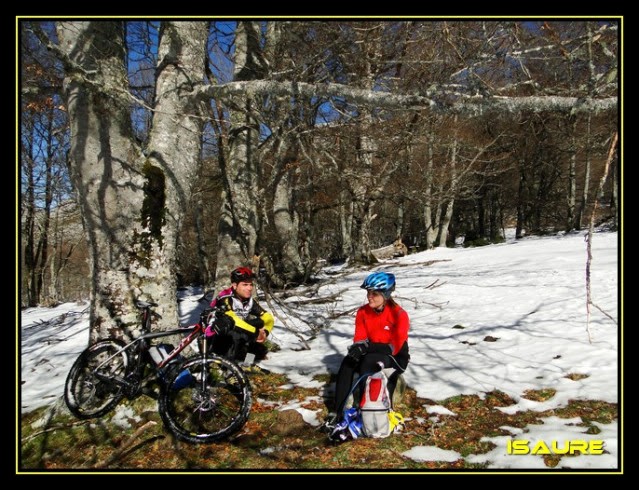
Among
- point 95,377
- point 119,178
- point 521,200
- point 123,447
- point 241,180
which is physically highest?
point 521,200

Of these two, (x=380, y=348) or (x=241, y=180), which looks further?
(x=241, y=180)

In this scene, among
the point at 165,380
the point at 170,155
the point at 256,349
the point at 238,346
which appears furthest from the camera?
the point at 256,349

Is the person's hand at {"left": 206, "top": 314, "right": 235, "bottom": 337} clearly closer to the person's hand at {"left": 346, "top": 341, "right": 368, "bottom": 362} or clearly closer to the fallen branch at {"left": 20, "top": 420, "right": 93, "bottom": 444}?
the person's hand at {"left": 346, "top": 341, "right": 368, "bottom": 362}

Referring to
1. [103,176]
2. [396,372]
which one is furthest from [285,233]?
[396,372]

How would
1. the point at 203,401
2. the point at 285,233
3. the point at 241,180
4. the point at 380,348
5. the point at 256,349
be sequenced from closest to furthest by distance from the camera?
the point at 203,401
the point at 380,348
the point at 256,349
the point at 241,180
the point at 285,233

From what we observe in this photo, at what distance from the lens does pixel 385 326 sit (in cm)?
458

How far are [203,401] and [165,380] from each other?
465 millimetres

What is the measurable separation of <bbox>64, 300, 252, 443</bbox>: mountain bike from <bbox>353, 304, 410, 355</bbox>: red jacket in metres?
1.44

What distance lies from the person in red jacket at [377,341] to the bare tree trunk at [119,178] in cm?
206

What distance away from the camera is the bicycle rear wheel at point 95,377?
4.28m

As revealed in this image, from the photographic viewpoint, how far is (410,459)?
3455 millimetres

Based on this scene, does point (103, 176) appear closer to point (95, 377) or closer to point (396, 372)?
point (95, 377)

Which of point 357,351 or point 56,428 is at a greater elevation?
point 357,351

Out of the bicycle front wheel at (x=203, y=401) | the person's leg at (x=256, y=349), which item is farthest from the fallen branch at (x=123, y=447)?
the person's leg at (x=256, y=349)
